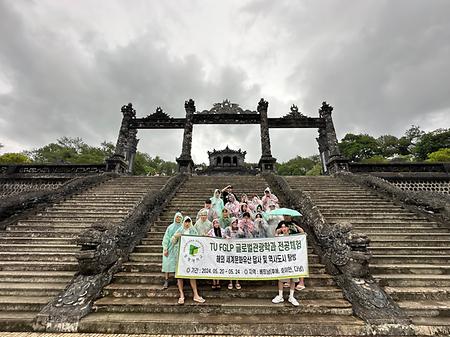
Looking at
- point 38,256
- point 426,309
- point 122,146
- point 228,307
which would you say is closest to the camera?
point 426,309

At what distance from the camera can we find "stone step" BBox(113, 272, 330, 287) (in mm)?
4168

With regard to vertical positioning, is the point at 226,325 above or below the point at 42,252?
below

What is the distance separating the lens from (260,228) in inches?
173

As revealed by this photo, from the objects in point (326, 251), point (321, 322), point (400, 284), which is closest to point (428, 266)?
point (400, 284)

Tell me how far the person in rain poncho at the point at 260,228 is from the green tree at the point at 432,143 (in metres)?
38.6

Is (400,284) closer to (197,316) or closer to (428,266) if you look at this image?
(428,266)

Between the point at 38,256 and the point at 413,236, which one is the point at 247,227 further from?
the point at 38,256

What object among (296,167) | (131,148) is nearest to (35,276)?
(131,148)

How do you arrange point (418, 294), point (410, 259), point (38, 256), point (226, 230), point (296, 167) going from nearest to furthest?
point (418, 294), point (226, 230), point (410, 259), point (38, 256), point (296, 167)

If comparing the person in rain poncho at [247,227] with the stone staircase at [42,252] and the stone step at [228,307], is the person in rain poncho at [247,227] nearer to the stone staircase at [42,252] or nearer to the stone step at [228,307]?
the stone step at [228,307]

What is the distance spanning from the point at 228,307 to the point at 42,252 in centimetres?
464

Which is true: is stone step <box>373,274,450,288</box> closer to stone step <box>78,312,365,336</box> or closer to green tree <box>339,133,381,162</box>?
Answer: stone step <box>78,312,365,336</box>

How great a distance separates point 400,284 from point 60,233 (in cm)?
804

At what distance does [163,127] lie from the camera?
17.9m
